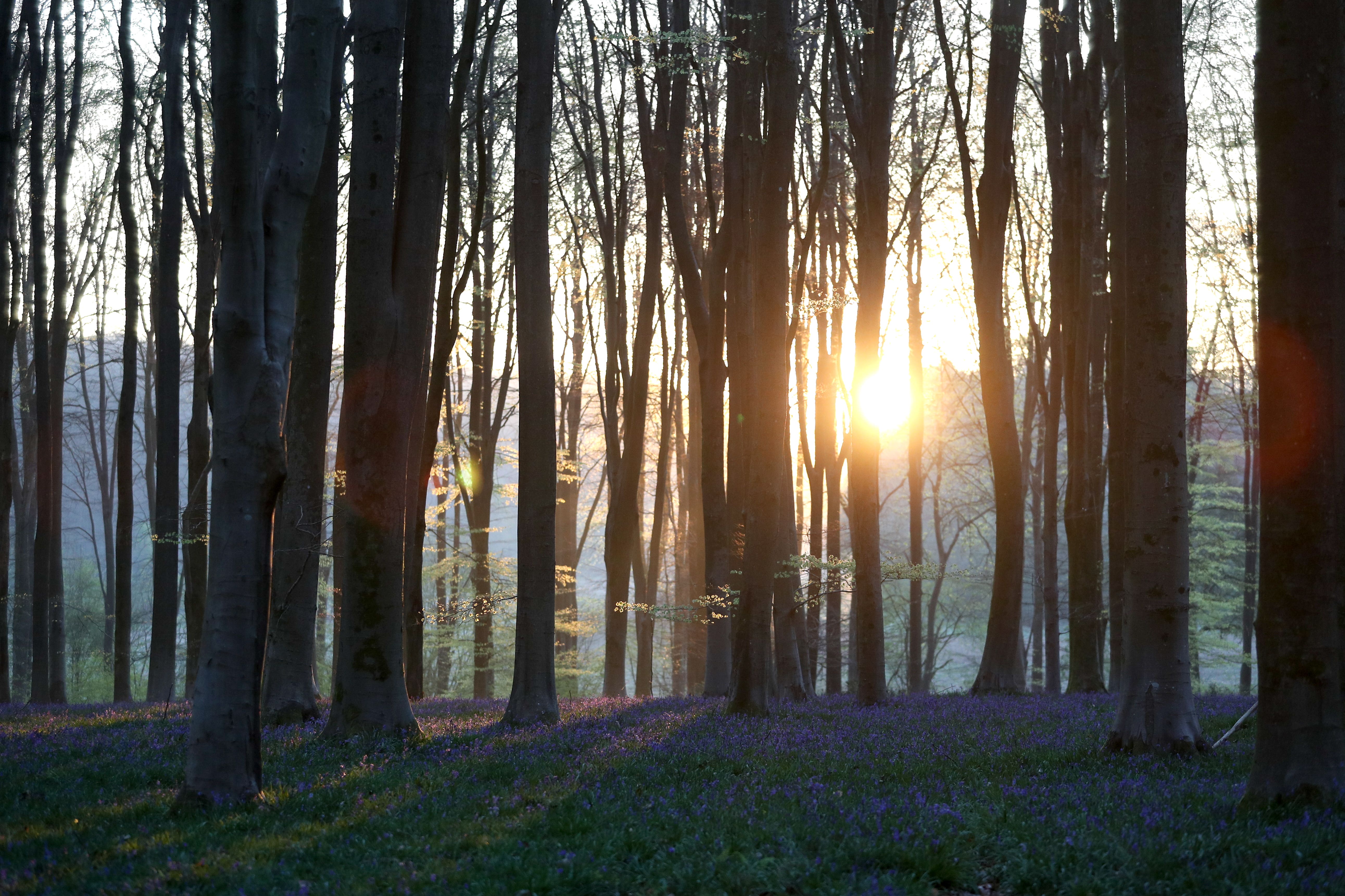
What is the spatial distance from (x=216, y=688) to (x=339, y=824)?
1.54 metres

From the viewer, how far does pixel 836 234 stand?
2755 cm

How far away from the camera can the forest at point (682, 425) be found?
6363 millimetres

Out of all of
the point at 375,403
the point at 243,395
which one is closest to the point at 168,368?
the point at 375,403

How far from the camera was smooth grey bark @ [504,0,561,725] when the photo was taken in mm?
12391

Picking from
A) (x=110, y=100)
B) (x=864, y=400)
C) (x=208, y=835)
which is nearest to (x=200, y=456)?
(x=110, y=100)

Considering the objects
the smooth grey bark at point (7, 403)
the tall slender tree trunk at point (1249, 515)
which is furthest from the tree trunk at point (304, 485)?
the tall slender tree trunk at point (1249, 515)

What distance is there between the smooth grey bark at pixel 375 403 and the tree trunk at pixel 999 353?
10389mm

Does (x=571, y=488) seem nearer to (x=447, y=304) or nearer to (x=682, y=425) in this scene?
(x=682, y=425)

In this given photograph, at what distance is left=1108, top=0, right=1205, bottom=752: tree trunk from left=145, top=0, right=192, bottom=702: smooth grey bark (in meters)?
15.6

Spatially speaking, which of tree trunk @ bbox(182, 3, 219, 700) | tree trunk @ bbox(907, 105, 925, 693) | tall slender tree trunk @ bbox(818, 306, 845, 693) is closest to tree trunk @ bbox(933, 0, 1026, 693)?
tall slender tree trunk @ bbox(818, 306, 845, 693)

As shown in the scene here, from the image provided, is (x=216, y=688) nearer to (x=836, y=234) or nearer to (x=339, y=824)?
(x=339, y=824)

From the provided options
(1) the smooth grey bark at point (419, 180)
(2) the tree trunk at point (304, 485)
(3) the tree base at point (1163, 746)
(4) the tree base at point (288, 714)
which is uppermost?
(1) the smooth grey bark at point (419, 180)

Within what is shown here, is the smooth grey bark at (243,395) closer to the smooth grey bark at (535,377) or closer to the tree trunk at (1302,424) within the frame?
the smooth grey bark at (535,377)

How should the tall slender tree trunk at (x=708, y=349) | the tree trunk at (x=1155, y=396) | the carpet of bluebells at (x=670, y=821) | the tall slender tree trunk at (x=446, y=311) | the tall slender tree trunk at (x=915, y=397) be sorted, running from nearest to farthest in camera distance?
the carpet of bluebells at (x=670, y=821) → the tree trunk at (x=1155, y=396) → the tall slender tree trunk at (x=446, y=311) → the tall slender tree trunk at (x=708, y=349) → the tall slender tree trunk at (x=915, y=397)
